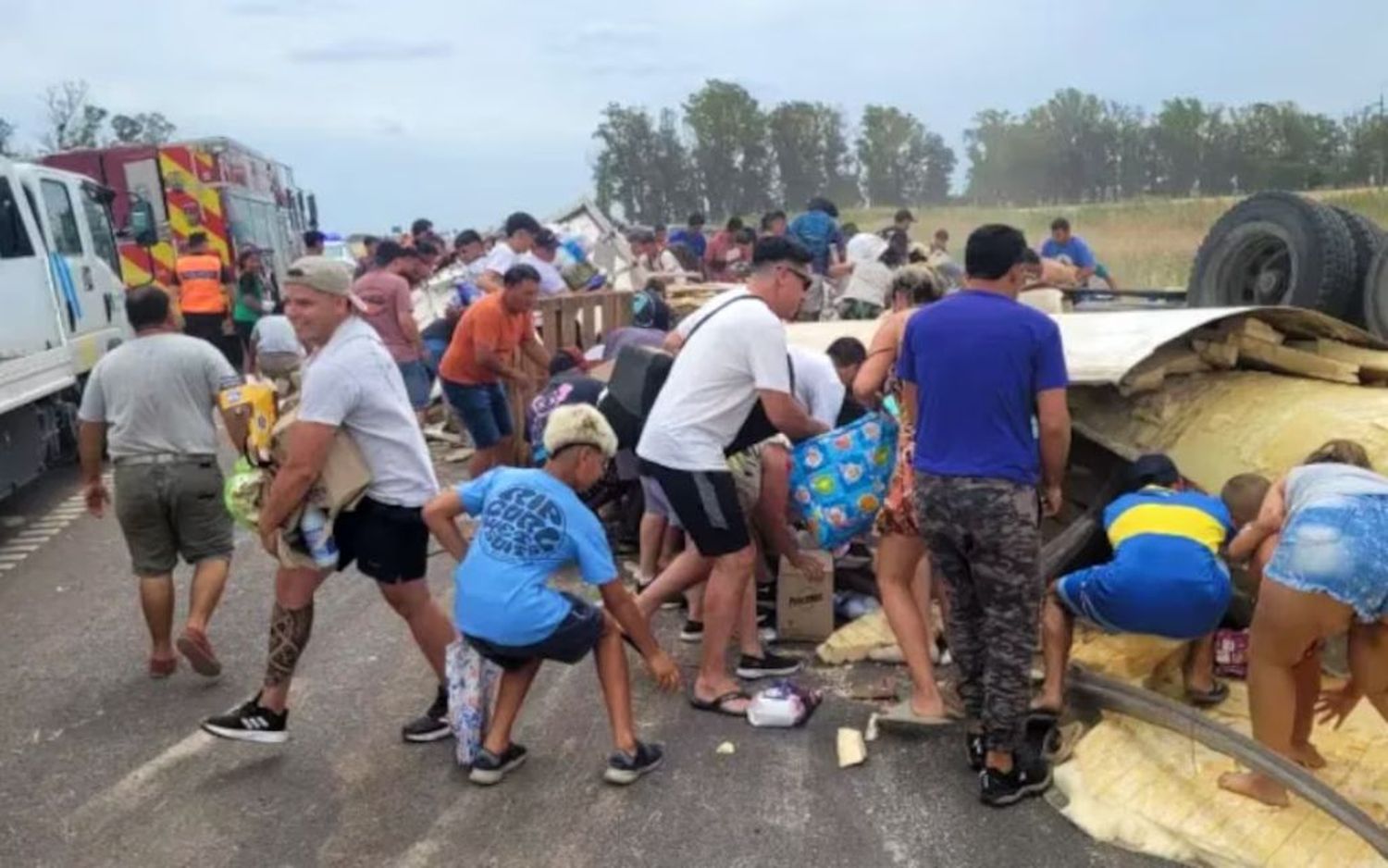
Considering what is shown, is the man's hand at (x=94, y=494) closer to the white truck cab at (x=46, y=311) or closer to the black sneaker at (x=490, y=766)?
the black sneaker at (x=490, y=766)

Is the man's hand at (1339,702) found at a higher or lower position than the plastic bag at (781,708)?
higher

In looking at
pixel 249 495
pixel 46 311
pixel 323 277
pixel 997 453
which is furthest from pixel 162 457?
pixel 46 311

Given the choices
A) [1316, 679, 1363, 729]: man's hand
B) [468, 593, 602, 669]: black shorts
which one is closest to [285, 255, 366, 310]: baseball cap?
[468, 593, 602, 669]: black shorts

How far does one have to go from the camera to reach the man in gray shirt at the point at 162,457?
4.84 m

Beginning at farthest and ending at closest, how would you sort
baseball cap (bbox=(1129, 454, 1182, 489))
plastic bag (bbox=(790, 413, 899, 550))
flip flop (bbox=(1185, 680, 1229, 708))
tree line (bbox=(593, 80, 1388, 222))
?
tree line (bbox=(593, 80, 1388, 222))
plastic bag (bbox=(790, 413, 899, 550))
baseball cap (bbox=(1129, 454, 1182, 489))
flip flop (bbox=(1185, 680, 1229, 708))

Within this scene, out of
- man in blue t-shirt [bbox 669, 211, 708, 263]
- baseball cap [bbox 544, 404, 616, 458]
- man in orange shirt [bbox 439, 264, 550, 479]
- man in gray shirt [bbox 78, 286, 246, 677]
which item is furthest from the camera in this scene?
man in blue t-shirt [bbox 669, 211, 708, 263]

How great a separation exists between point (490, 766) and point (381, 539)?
0.85 meters

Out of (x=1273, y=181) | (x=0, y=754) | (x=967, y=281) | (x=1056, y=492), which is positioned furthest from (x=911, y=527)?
(x=1273, y=181)

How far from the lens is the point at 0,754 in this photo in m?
4.29

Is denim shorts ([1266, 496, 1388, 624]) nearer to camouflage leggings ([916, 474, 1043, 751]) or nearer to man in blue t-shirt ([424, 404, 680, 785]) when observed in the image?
camouflage leggings ([916, 474, 1043, 751])

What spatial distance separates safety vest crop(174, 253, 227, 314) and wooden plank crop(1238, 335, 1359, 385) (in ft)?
34.5

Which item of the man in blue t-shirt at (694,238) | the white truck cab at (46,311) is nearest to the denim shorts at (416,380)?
the white truck cab at (46,311)

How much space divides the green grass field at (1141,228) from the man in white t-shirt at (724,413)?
33.5 ft

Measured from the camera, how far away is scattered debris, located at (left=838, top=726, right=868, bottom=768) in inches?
159
